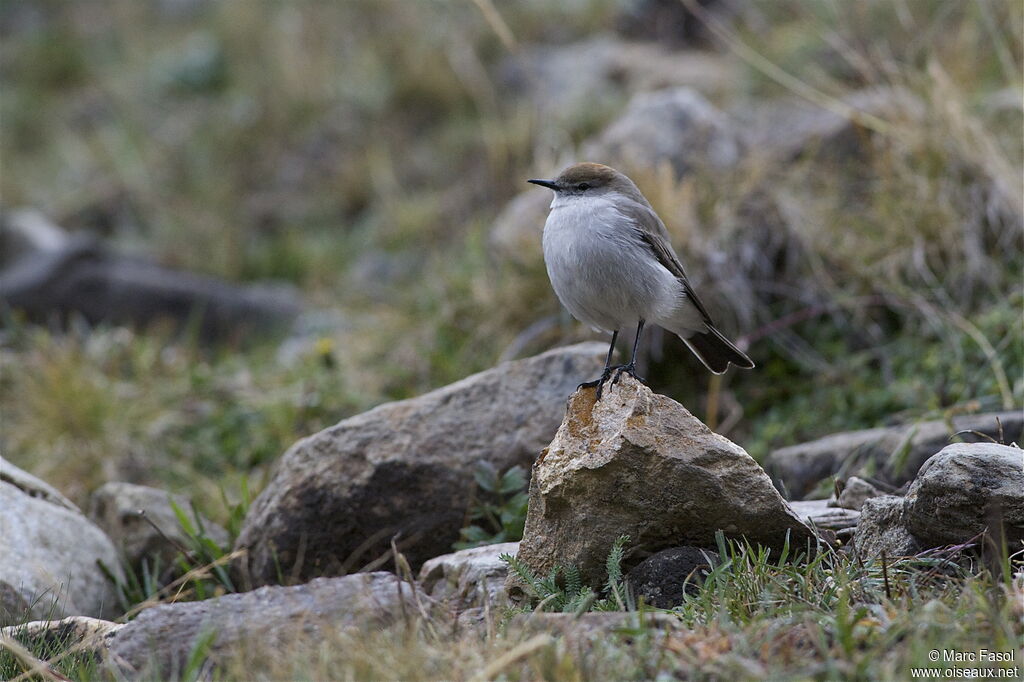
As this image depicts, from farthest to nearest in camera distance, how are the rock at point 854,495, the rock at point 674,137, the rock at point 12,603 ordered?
the rock at point 674,137
the rock at point 854,495
the rock at point 12,603

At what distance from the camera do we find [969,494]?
313 cm

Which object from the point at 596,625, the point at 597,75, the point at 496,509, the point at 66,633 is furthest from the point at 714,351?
the point at 597,75

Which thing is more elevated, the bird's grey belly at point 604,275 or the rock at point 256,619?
the bird's grey belly at point 604,275

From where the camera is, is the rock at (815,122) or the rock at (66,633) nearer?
the rock at (66,633)

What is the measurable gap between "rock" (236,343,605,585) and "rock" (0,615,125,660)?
2.96 feet

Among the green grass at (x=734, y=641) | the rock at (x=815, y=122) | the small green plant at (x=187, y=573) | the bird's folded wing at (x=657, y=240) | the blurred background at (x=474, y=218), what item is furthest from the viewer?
the rock at (x=815, y=122)

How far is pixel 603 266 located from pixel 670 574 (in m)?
1.19

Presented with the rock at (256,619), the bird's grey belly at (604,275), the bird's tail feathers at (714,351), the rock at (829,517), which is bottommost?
the rock at (256,619)

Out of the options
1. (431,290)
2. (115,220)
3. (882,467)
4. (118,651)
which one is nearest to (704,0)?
(431,290)

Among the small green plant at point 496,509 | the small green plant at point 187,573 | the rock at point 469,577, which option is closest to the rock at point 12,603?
the small green plant at point 187,573

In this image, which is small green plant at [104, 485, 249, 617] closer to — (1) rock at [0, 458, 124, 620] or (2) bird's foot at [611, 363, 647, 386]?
(1) rock at [0, 458, 124, 620]

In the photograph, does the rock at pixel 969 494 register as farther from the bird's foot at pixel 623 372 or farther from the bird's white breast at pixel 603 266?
the bird's white breast at pixel 603 266

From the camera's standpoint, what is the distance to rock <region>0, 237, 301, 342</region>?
8320 mm

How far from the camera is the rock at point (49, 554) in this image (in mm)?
3928
